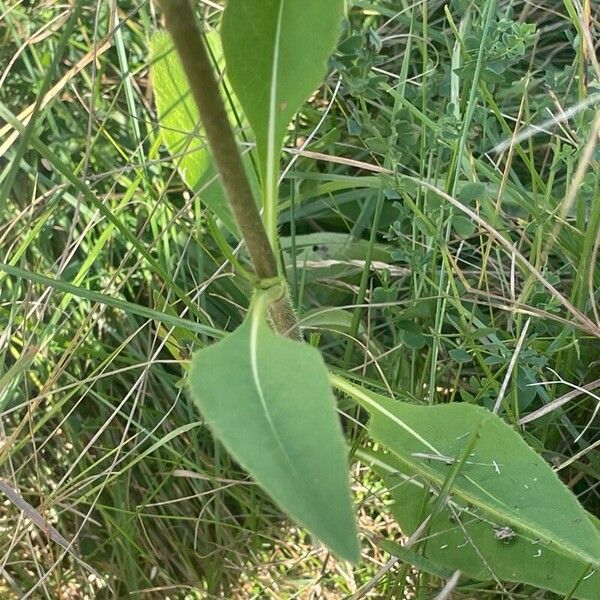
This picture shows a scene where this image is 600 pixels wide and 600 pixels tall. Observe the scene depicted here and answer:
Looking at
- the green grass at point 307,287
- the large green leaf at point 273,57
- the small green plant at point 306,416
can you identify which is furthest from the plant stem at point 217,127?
the green grass at point 307,287

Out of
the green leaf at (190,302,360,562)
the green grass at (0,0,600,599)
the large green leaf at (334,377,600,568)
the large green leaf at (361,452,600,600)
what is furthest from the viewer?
the green grass at (0,0,600,599)

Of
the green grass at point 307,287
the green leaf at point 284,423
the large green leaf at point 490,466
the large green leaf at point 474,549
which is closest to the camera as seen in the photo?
the green leaf at point 284,423

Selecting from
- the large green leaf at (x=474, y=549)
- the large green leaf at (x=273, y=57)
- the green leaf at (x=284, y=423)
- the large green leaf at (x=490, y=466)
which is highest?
the large green leaf at (x=273, y=57)

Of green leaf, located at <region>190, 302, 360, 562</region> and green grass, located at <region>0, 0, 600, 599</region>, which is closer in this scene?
green leaf, located at <region>190, 302, 360, 562</region>

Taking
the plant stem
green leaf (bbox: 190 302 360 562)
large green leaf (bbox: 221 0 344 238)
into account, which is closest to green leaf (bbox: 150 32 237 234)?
large green leaf (bbox: 221 0 344 238)

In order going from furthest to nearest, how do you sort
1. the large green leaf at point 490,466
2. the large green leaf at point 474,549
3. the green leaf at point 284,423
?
the large green leaf at point 474,549
the large green leaf at point 490,466
the green leaf at point 284,423

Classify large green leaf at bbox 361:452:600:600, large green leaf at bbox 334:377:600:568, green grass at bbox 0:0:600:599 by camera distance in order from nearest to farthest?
large green leaf at bbox 334:377:600:568, large green leaf at bbox 361:452:600:600, green grass at bbox 0:0:600:599

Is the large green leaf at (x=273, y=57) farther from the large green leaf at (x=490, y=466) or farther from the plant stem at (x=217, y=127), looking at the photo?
the large green leaf at (x=490, y=466)

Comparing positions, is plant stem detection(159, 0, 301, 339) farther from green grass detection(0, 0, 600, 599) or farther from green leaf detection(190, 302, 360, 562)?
green grass detection(0, 0, 600, 599)

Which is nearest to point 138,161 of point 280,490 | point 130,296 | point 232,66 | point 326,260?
point 130,296

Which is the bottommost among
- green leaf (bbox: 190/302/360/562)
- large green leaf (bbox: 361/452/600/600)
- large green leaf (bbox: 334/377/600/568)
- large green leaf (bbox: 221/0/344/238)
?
large green leaf (bbox: 361/452/600/600)
